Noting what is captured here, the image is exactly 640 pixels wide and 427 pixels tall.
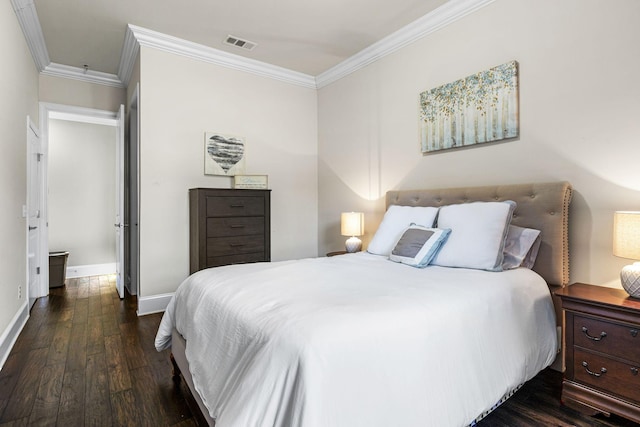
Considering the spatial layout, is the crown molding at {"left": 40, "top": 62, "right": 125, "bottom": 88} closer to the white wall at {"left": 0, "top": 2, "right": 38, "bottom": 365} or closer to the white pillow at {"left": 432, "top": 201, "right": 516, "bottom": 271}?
the white wall at {"left": 0, "top": 2, "right": 38, "bottom": 365}

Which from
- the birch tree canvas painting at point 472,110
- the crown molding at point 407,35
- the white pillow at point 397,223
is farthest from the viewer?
the crown molding at point 407,35

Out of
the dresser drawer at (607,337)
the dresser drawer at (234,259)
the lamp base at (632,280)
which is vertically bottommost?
the dresser drawer at (607,337)

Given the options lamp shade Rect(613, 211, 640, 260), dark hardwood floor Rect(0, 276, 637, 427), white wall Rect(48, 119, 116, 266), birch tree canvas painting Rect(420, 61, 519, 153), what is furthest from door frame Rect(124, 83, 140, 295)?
lamp shade Rect(613, 211, 640, 260)

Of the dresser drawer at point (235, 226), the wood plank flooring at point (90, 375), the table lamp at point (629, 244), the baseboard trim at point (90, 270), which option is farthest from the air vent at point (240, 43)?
the baseboard trim at point (90, 270)

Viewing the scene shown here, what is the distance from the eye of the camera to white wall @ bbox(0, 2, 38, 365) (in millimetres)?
2385

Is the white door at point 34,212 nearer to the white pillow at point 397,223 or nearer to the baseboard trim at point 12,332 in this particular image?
the baseboard trim at point 12,332

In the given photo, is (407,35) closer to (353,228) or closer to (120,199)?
(353,228)

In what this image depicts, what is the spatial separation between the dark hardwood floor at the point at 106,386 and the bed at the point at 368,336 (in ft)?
0.69

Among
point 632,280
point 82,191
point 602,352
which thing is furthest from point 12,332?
point 632,280

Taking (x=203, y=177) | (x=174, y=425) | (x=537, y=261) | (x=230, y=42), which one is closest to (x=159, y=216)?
(x=203, y=177)

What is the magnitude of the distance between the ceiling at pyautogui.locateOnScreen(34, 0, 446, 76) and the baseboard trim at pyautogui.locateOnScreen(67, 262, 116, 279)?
3.05 metres

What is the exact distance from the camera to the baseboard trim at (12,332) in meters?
2.31

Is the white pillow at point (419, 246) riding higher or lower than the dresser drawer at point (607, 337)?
higher

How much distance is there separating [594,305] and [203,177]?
3393 mm
